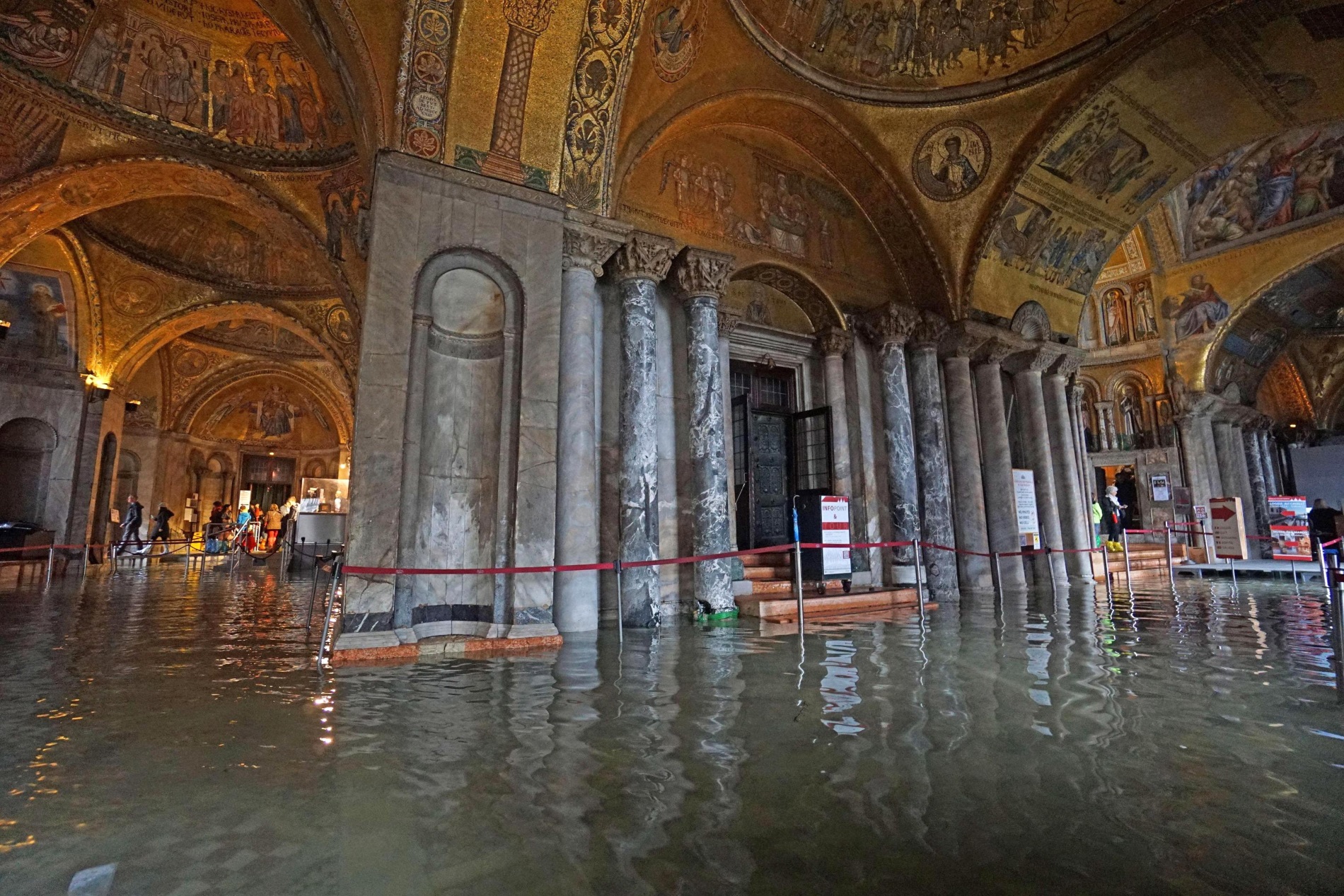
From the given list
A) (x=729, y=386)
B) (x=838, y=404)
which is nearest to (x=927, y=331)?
(x=838, y=404)

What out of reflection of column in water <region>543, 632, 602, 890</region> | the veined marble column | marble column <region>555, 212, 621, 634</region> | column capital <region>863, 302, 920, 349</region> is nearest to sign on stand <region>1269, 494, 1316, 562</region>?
the veined marble column

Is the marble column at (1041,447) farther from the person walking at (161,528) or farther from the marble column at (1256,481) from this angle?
the person walking at (161,528)

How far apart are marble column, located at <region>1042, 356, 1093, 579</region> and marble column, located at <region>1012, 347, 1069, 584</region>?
0.50ft

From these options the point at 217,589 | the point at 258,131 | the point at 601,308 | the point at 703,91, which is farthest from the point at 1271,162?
the point at 217,589

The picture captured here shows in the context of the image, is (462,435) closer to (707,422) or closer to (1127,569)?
(707,422)

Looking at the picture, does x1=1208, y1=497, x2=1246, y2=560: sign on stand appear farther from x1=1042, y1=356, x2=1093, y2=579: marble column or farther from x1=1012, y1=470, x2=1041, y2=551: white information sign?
x1=1012, y1=470, x2=1041, y2=551: white information sign

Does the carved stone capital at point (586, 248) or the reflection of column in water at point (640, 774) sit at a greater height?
the carved stone capital at point (586, 248)

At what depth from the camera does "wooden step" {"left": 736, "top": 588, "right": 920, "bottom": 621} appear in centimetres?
791

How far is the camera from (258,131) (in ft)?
38.2

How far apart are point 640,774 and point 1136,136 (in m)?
14.1

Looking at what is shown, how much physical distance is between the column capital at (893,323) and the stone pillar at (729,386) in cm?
261

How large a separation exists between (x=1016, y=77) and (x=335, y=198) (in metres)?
12.0

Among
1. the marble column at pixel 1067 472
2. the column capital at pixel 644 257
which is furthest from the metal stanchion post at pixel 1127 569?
the column capital at pixel 644 257

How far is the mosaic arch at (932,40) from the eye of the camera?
30.7 ft
